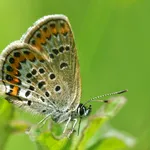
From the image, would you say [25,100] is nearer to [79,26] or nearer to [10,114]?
[10,114]

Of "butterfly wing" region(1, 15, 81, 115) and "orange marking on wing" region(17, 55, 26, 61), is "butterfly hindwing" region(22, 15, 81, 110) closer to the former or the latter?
"butterfly wing" region(1, 15, 81, 115)

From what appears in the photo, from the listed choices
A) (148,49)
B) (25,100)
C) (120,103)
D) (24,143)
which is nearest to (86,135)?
(120,103)

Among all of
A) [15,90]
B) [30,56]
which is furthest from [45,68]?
[15,90]

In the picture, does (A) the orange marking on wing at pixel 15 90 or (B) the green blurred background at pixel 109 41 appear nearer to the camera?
(A) the orange marking on wing at pixel 15 90

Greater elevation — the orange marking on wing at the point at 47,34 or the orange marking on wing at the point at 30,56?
the orange marking on wing at the point at 47,34

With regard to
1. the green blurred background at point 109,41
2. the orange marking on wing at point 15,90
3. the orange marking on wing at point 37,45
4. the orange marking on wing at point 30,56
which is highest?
the orange marking on wing at point 37,45

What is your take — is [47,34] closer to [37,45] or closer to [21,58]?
[37,45]

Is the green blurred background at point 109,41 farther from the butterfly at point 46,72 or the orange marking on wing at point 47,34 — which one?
the orange marking on wing at point 47,34

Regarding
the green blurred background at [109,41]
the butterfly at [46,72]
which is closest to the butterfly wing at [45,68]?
the butterfly at [46,72]
